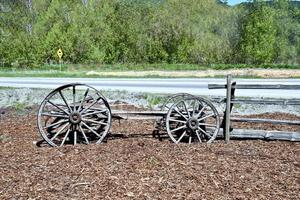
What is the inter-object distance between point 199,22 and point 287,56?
13242 millimetres

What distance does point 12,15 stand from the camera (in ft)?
199

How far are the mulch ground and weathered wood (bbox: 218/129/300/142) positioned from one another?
0.52 ft

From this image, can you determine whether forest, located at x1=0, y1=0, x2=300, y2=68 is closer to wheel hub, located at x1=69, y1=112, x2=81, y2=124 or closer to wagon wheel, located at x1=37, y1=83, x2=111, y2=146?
wagon wheel, located at x1=37, y1=83, x2=111, y2=146

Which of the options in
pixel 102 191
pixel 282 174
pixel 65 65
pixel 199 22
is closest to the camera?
pixel 102 191

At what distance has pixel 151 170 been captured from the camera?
7547mm

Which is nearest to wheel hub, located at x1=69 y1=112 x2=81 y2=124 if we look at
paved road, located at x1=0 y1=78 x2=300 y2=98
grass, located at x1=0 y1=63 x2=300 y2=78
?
paved road, located at x1=0 y1=78 x2=300 y2=98

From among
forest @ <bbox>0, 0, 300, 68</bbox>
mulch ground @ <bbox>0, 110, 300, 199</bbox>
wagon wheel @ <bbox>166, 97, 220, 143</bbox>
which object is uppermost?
forest @ <bbox>0, 0, 300, 68</bbox>

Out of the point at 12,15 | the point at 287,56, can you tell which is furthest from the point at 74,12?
the point at 287,56

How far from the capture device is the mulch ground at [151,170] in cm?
657

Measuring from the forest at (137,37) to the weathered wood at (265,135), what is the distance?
1510 inches

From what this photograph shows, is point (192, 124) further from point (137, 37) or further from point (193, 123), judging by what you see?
point (137, 37)

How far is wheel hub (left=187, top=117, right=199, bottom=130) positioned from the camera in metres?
10.1

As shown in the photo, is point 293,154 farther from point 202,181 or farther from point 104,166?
point 104,166

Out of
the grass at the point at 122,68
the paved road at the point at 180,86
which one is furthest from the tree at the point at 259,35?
the paved road at the point at 180,86
